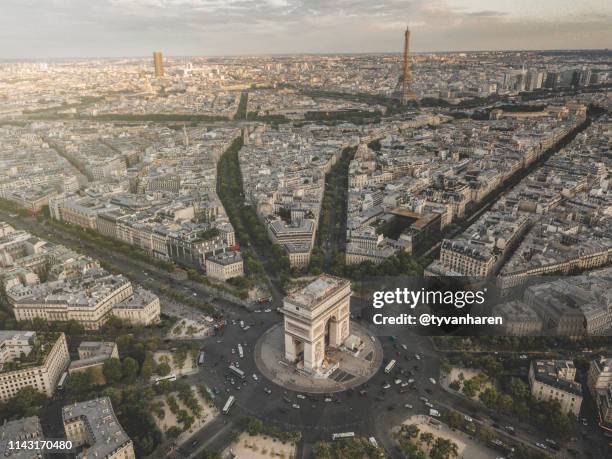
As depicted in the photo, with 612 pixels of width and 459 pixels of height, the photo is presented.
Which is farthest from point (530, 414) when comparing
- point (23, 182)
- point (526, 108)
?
point (526, 108)

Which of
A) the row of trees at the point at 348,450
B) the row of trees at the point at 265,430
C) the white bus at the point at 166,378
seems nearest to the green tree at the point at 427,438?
the row of trees at the point at 348,450

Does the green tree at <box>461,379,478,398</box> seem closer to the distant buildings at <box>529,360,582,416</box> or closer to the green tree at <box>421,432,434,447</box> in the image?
the distant buildings at <box>529,360,582,416</box>

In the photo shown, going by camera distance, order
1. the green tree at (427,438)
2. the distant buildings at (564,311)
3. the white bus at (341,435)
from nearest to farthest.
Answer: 1. the green tree at (427,438)
2. the white bus at (341,435)
3. the distant buildings at (564,311)

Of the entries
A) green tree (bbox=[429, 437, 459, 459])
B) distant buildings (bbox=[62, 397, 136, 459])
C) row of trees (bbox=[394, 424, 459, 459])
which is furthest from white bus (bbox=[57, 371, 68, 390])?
green tree (bbox=[429, 437, 459, 459])

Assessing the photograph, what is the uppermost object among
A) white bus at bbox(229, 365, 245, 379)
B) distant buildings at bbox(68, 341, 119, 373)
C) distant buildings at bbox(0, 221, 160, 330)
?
distant buildings at bbox(0, 221, 160, 330)

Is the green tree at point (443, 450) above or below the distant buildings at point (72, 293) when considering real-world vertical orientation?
below

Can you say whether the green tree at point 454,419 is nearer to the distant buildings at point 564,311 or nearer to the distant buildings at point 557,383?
the distant buildings at point 557,383

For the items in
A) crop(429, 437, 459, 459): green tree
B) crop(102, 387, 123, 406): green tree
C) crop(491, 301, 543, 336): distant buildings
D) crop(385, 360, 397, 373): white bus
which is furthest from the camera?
crop(491, 301, 543, 336): distant buildings
